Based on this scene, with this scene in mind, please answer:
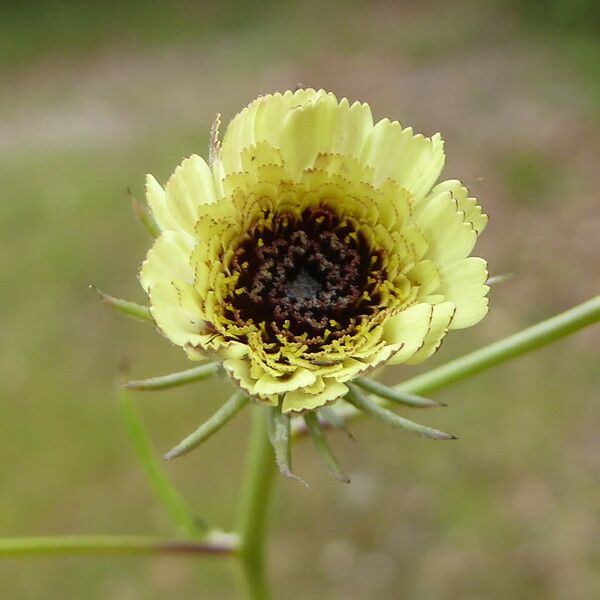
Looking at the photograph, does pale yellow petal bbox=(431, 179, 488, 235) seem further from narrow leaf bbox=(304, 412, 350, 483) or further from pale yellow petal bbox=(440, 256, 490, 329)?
narrow leaf bbox=(304, 412, 350, 483)

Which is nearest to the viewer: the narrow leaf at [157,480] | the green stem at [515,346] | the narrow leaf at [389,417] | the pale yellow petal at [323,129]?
the narrow leaf at [389,417]

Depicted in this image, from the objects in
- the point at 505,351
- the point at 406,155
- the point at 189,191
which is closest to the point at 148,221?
the point at 189,191

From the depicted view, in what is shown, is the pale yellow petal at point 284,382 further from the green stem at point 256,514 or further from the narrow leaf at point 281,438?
the green stem at point 256,514

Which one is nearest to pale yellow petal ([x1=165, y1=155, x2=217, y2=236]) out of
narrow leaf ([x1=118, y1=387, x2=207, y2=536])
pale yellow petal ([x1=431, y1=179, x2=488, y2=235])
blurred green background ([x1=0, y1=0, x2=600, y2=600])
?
pale yellow petal ([x1=431, y1=179, x2=488, y2=235])

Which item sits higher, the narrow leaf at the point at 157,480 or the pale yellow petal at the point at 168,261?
the pale yellow petal at the point at 168,261

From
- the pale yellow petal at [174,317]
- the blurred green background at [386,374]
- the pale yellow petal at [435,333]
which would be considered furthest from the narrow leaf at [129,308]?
the blurred green background at [386,374]

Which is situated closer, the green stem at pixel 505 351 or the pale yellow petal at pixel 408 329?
the pale yellow petal at pixel 408 329

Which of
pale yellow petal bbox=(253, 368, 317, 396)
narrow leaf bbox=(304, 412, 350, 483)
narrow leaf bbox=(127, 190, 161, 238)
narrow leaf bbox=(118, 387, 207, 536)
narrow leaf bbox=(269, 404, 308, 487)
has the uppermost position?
narrow leaf bbox=(127, 190, 161, 238)
